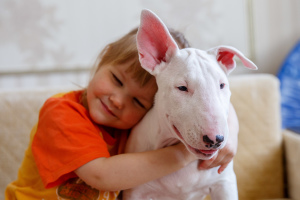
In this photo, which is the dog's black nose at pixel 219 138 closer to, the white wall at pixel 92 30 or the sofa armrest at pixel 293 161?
the sofa armrest at pixel 293 161

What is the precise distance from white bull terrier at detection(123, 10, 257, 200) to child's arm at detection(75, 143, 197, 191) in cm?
4

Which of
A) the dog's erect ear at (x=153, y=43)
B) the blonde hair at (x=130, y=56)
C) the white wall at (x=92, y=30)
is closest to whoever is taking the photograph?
the dog's erect ear at (x=153, y=43)

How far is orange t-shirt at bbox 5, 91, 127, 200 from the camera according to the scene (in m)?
0.78

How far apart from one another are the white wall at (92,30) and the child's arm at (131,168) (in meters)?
0.94

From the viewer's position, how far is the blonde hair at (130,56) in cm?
86

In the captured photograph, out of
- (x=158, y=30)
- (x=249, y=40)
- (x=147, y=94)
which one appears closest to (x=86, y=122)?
(x=147, y=94)

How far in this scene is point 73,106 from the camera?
0.86m

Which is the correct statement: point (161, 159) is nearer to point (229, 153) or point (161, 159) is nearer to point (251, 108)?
point (229, 153)

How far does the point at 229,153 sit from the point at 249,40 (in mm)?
1130

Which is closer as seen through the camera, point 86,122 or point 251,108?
point 86,122

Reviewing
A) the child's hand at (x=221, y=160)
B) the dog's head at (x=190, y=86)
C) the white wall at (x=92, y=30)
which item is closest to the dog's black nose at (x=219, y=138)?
the dog's head at (x=190, y=86)

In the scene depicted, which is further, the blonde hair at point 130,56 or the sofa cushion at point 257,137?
the sofa cushion at point 257,137

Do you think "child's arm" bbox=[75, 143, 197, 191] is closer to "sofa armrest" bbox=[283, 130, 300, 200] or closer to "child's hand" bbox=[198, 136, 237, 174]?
"child's hand" bbox=[198, 136, 237, 174]

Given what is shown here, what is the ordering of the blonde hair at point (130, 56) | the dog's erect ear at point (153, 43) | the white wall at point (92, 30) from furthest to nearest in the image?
1. the white wall at point (92, 30)
2. the blonde hair at point (130, 56)
3. the dog's erect ear at point (153, 43)
